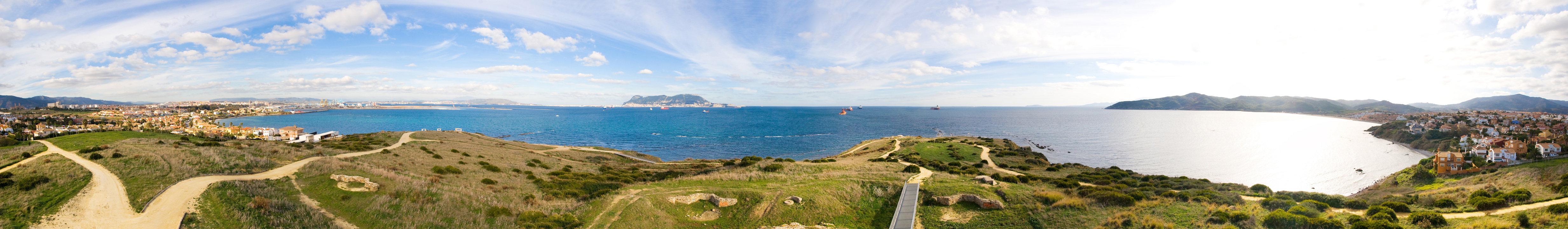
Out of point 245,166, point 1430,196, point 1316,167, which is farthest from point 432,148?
point 1316,167

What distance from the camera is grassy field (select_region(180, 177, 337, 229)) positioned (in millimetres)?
12883

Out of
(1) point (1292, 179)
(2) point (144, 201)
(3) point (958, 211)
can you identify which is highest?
(2) point (144, 201)

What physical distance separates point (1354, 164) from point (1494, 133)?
413 inches

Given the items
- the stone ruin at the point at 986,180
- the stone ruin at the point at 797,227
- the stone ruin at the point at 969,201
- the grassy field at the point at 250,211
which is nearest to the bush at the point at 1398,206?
the stone ruin at the point at 986,180

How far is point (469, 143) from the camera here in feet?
169

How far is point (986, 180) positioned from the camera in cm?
2555

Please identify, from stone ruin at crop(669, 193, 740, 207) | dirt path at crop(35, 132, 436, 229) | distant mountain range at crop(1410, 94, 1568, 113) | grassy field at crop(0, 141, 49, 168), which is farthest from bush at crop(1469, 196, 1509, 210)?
distant mountain range at crop(1410, 94, 1568, 113)

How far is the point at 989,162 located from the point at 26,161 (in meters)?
61.8

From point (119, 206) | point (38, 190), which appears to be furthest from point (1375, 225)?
point (38, 190)

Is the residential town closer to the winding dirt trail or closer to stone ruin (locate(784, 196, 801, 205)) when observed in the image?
stone ruin (locate(784, 196, 801, 205))

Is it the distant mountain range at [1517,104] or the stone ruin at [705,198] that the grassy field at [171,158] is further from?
the distant mountain range at [1517,104]

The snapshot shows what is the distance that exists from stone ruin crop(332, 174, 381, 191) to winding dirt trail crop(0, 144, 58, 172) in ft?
34.5

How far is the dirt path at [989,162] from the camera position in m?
38.2

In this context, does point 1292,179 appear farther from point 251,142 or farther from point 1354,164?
point 251,142
